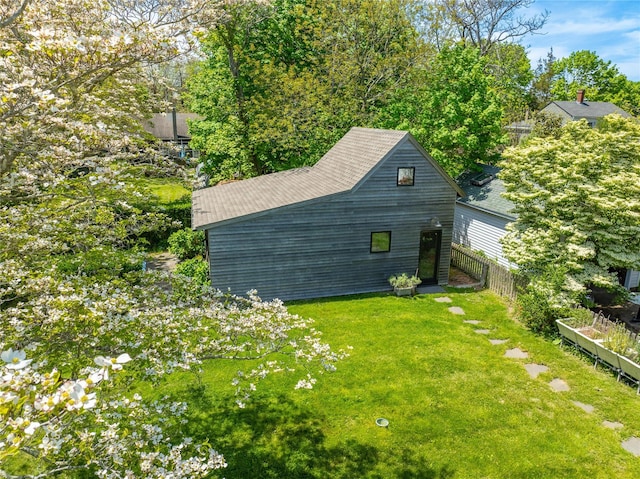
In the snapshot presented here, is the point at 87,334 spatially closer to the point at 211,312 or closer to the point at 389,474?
the point at 211,312

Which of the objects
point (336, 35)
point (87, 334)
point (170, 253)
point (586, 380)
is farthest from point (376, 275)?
point (336, 35)

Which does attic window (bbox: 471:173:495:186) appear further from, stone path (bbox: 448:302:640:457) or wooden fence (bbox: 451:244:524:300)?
stone path (bbox: 448:302:640:457)

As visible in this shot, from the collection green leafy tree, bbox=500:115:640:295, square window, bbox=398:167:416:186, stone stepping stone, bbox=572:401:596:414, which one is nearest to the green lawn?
stone stepping stone, bbox=572:401:596:414

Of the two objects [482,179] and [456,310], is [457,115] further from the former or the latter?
[456,310]

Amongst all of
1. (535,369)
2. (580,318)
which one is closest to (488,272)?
(580,318)

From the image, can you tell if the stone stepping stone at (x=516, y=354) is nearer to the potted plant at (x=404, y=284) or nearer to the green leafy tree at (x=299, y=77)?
the potted plant at (x=404, y=284)
